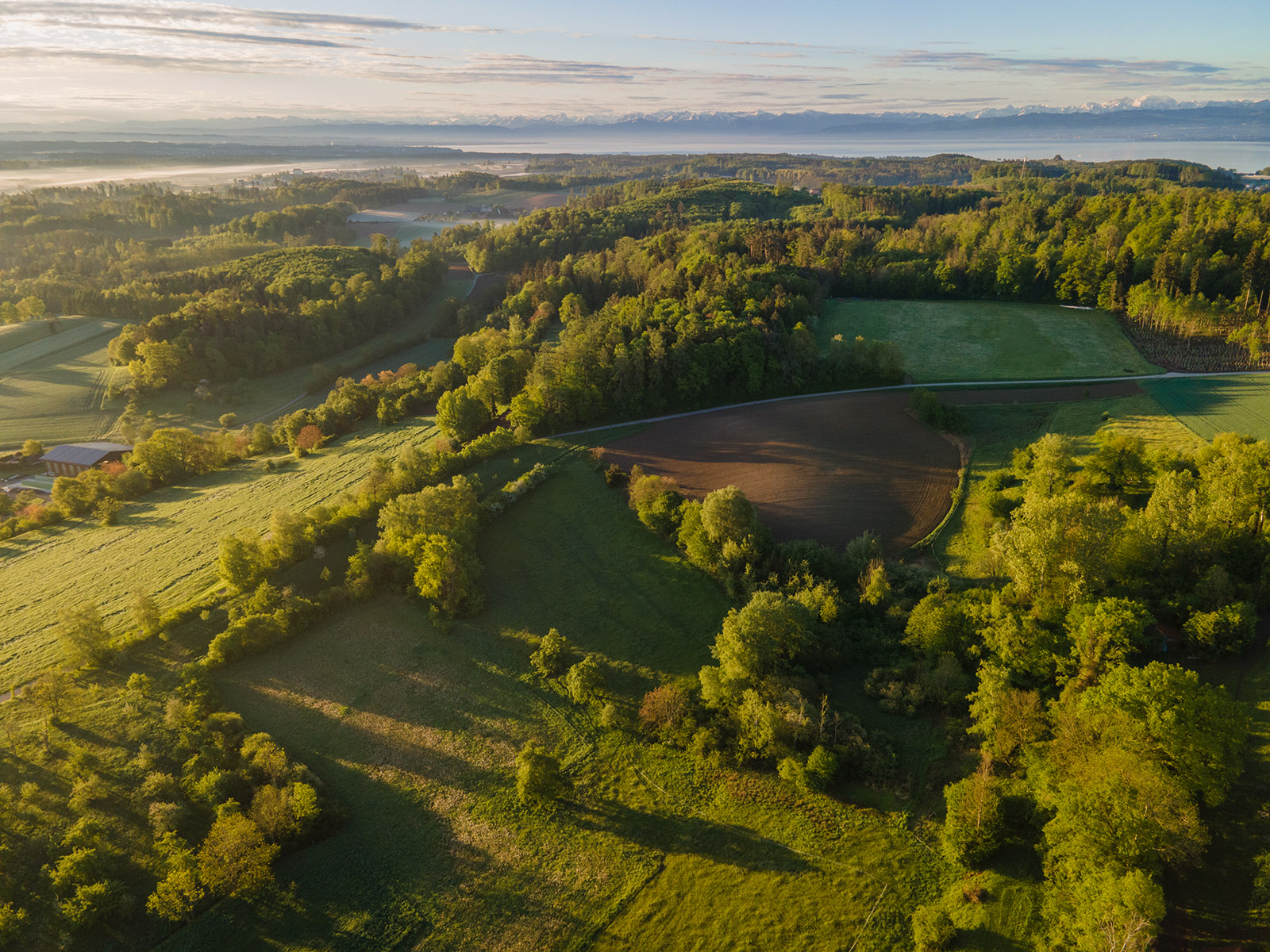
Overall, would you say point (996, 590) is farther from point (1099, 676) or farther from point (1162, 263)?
point (1162, 263)

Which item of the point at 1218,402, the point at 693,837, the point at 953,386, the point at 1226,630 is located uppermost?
the point at 1218,402

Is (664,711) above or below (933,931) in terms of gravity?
above

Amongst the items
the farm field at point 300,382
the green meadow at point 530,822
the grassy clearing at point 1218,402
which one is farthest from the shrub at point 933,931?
the farm field at point 300,382

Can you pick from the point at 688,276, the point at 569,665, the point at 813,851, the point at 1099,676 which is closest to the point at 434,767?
the point at 569,665

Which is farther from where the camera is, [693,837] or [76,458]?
[76,458]

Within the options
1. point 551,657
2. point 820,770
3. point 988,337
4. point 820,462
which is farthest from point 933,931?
point 988,337

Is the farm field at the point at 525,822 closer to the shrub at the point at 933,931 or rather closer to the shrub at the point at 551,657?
the shrub at the point at 933,931

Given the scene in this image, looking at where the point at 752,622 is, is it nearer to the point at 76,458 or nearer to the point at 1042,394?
the point at 1042,394
